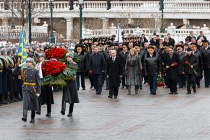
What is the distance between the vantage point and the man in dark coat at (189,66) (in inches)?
851

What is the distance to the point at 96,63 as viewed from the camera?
870 inches

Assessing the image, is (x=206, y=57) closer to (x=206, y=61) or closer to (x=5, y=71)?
(x=206, y=61)

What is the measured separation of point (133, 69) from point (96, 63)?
1.54 m

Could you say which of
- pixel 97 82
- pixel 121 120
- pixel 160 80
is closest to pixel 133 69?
pixel 97 82

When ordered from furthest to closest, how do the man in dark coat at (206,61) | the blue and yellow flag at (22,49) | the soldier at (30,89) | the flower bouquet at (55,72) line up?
the man in dark coat at (206,61)
the blue and yellow flag at (22,49)
the flower bouquet at (55,72)
the soldier at (30,89)

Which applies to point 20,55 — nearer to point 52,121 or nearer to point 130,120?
point 52,121

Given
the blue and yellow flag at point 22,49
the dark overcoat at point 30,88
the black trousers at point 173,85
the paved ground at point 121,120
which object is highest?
the blue and yellow flag at point 22,49

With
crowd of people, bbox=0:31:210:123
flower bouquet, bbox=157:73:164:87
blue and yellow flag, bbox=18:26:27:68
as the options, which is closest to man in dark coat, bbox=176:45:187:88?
crowd of people, bbox=0:31:210:123

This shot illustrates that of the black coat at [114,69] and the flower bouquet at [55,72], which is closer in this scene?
the flower bouquet at [55,72]

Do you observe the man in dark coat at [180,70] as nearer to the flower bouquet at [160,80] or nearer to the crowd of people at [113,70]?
the crowd of people at [113,70]

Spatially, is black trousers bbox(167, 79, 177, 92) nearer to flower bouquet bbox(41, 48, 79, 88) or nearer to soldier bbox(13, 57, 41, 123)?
flower bouquet bbox(41, 48, 79, 88)

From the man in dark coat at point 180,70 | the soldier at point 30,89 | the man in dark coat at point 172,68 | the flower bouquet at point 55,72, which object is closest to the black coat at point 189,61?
the man in dark coat at point 172,68

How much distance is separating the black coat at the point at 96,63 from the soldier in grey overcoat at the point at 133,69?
1080mm

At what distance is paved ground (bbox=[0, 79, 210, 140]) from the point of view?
535 inches
